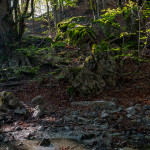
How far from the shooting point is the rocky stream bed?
377 cm

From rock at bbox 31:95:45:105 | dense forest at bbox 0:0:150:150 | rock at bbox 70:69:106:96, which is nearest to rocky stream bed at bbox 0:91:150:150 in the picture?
dense forest at bbox 0:0:150:150

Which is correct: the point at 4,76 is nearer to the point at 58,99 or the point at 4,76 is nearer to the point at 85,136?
the point at 58,99

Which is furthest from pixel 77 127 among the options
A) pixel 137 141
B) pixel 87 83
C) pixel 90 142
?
pixel 87 83

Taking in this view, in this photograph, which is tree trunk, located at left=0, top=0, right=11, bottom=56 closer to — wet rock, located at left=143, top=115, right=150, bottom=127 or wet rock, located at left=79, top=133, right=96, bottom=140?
wet rock, located at left=79, top=133, right=96, bottom=140

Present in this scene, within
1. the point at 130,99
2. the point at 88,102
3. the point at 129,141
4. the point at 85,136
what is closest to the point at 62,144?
the point at 85,136

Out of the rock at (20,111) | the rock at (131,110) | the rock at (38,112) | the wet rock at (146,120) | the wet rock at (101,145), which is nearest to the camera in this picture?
the wet rock at (101,145)

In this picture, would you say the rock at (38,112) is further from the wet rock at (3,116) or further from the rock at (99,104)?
the rock at (99,104)

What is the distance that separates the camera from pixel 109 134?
161 inches

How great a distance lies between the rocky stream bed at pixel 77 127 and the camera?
3771 millimetres

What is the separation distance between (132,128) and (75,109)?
2595 mm

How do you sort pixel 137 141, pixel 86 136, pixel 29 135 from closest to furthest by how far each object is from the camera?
pixel 137 141
pixel 86 136
pixel 29 135

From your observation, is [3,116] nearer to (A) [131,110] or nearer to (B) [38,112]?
(B) [38,112]

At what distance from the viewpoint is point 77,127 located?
4887 millimetres

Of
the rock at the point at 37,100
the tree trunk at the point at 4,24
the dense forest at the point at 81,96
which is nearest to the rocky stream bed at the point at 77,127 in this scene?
the dense forest at the point at 81,96
